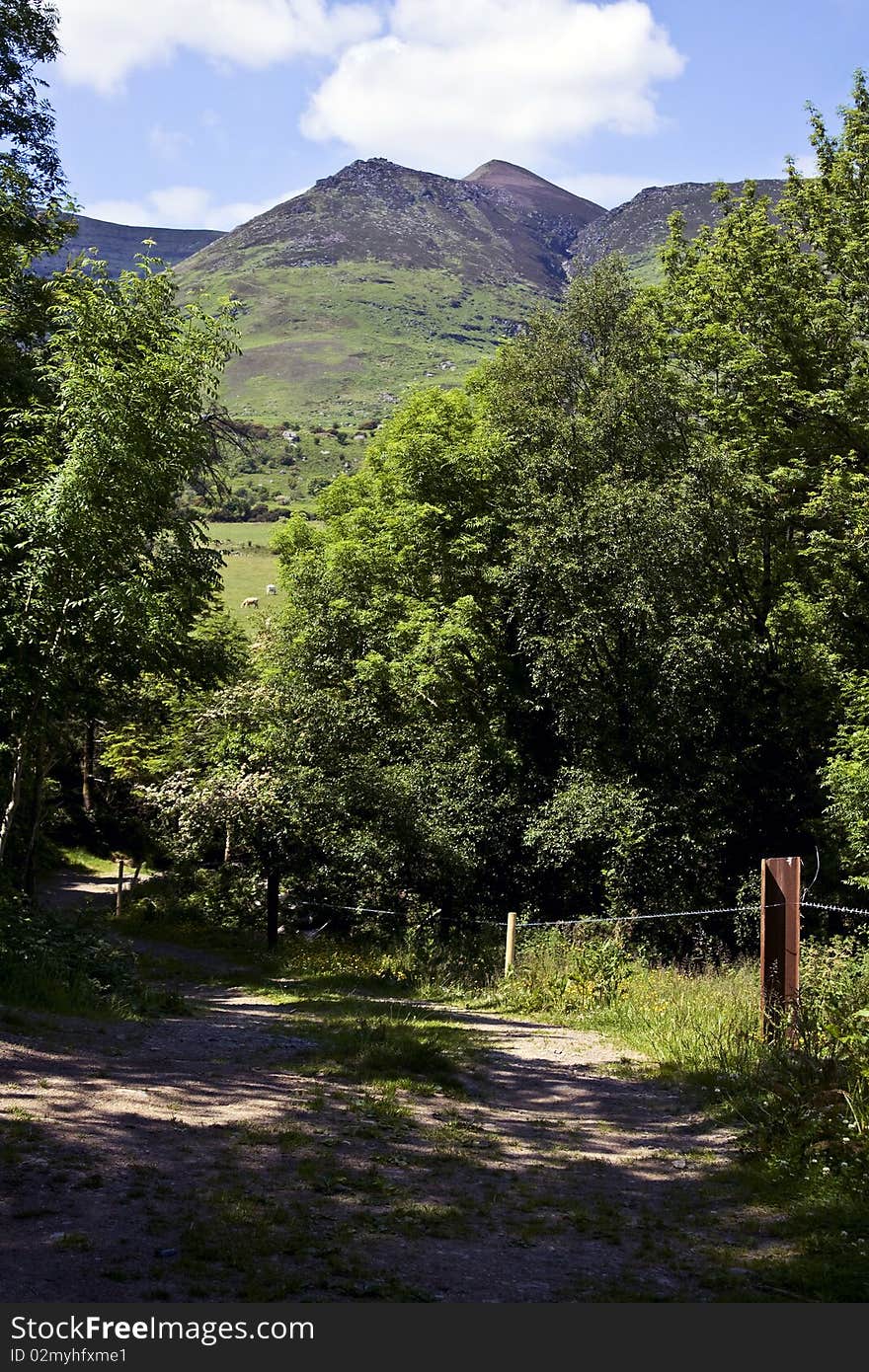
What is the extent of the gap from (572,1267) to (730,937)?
19229 millimetres

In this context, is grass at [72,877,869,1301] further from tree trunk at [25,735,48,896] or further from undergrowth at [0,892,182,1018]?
tree trunk at [25,735,48,896]

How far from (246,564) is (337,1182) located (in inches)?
3783

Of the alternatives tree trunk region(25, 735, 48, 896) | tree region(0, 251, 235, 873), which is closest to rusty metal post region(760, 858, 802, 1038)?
tree region(0, 251, 235, 873)

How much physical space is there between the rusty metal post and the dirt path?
1032 mm

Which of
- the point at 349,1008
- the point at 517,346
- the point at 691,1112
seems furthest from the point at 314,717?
the point at 691,1112

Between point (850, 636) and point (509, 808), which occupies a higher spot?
point (850, 636)

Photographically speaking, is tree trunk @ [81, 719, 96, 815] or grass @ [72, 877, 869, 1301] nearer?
grass @ [72, 877, 869, 1301]

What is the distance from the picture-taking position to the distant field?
85.2 meters

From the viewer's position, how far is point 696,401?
24.6 metres

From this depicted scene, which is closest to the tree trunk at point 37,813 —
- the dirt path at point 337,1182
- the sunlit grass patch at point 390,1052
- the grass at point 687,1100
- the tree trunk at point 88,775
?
the grass at point 687,1100

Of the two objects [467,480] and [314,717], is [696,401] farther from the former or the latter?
[314,717]

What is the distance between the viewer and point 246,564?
99.0m

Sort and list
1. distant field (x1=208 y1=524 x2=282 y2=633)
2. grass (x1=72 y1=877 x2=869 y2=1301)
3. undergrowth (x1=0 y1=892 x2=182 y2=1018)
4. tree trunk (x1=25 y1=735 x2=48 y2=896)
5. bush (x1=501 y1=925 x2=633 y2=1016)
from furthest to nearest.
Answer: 1. distant field (x1=208 y1=524 x2=282 y2=633)
2. tree trunk (x1=25 y1=735 x2=48 y2=896)
3. bush (x1=501 y1=925 x2=633 y2=1016)
4. undergrowth (x1=0 y1=892 x2=182 y2=1018)
5. grass (x1=72 y1=877 x2=869 y2=1301)

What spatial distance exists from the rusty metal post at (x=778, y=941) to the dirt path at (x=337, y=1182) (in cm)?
103
